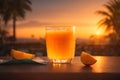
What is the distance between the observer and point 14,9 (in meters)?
16.5

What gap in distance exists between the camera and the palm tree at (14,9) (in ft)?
52.5

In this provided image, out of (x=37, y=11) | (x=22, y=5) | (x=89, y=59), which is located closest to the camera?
Result: (x=89, y=59)

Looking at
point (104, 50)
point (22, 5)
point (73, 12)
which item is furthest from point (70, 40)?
point (22, 5)

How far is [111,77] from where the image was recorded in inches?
37.1

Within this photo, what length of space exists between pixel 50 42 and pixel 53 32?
0.04m

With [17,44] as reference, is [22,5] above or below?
above

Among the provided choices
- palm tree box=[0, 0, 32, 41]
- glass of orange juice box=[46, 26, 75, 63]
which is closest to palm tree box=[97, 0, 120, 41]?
palm tree box=[0, 0, 32, 41]

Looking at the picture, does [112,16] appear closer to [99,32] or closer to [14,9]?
[99,32]

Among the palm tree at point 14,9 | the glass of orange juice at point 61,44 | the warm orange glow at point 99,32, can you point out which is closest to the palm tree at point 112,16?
the warm orange glow at point 99,32

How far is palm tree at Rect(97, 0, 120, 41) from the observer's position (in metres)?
16.4

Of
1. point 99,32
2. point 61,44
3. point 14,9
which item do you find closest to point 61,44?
point 61,44

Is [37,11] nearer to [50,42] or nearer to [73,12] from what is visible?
[73,12]

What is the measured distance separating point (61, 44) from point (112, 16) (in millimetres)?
15649

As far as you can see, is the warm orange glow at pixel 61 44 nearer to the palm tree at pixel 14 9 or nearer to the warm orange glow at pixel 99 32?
the warm orange glow at pixel 99 32
